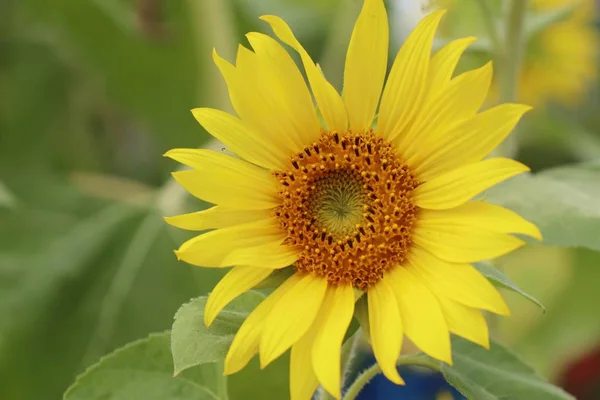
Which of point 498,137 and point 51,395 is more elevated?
point 498,137

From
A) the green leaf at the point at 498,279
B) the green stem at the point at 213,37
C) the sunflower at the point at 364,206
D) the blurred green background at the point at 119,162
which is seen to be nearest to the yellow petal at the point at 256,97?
the sunflower at the point at 364,206

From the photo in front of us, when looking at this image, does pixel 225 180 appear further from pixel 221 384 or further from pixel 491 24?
pixel 491 24

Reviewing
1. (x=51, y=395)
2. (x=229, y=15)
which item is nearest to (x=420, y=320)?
(x=51, y=395)

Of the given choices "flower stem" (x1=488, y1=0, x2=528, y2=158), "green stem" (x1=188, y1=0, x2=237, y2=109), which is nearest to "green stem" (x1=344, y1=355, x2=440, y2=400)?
"flower stem" (x1=488, y1=0, x2=528, y2=158)

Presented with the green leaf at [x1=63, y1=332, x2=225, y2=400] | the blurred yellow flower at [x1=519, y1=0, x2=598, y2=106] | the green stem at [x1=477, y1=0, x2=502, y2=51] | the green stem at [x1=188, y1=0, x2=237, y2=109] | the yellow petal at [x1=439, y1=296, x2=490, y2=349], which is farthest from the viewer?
the blurred yellow flower at [x1=519, y1=0, x2=598, y2=106]

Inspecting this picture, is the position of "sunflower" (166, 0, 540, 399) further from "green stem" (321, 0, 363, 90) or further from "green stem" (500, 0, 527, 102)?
"green stem" (321, 0, 363, 90)

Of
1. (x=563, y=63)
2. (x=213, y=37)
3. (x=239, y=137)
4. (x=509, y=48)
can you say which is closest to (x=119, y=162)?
(x=213, y=37)

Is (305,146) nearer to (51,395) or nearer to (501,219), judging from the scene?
(501,219)
